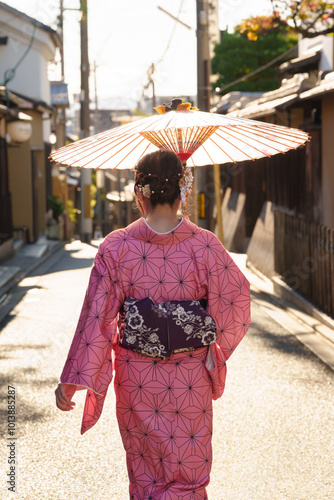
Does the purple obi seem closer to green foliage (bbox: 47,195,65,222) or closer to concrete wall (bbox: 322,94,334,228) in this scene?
concrete wall (bbox: 322,94,334,228)

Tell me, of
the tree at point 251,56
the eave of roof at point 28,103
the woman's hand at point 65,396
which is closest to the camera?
the woman's hand at point 65,396

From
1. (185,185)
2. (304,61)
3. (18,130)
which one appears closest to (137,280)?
(185,185)

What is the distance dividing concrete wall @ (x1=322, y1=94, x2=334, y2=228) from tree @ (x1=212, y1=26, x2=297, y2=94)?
25.3 m

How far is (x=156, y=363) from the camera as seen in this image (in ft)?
11.0

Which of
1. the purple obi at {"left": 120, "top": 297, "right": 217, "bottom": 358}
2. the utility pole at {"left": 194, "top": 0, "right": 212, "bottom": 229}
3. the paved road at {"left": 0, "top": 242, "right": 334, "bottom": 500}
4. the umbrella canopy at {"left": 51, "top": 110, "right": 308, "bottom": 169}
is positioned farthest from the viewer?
the utility pole at {"left": 194, "top": 0, "right": 212, "bottom": 229}

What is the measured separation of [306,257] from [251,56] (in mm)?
28494

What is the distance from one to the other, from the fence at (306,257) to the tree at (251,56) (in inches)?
995

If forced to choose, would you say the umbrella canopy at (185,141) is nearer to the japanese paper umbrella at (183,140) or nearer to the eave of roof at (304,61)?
the japanese paper umbrella at (183,140)

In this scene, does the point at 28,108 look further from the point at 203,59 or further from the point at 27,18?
the point at 203,59

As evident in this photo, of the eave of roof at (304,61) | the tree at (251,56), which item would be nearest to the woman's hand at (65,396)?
the eave of roof at (304,61)

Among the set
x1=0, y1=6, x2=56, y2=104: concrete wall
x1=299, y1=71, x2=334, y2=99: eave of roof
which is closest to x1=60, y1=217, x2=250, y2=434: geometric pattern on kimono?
x1=299, y1=71, x2=334, y2=99: eave of roof

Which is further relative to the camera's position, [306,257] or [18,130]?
[18,130]

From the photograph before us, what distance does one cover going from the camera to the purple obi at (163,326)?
3.24 meters

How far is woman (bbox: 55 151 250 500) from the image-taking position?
3270 mm
